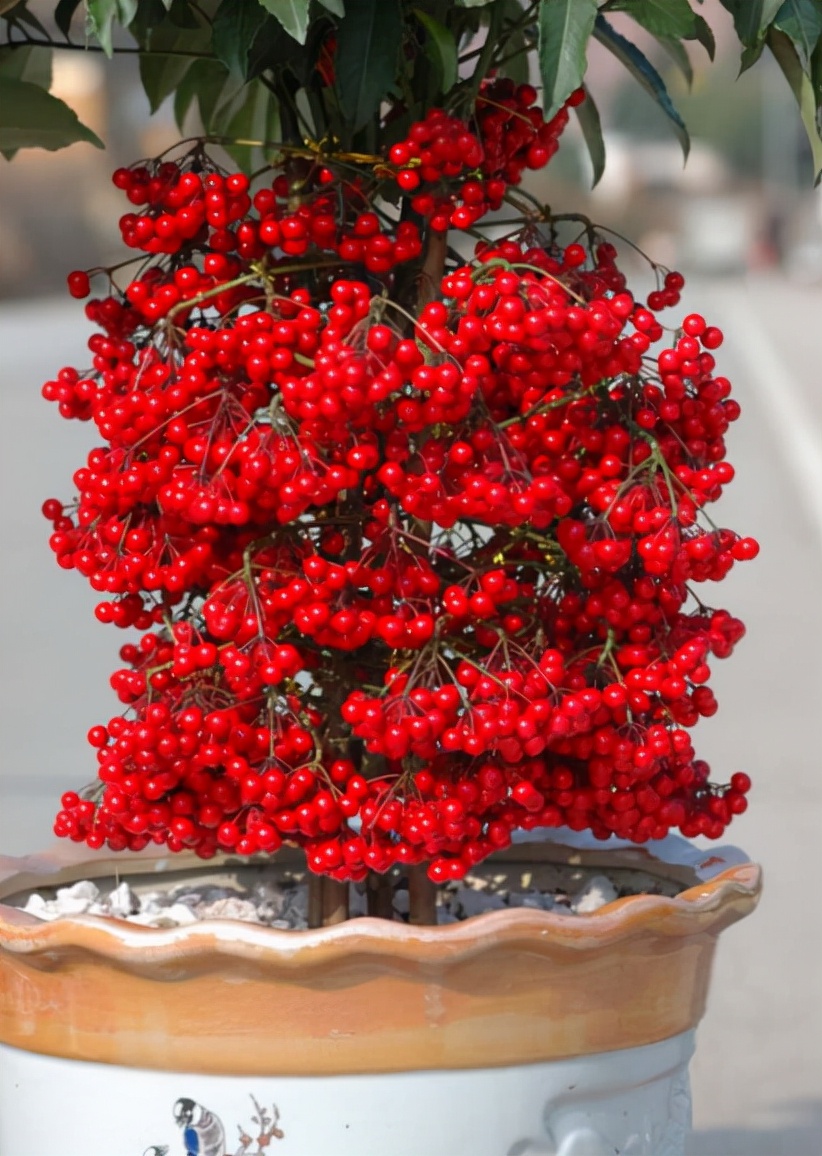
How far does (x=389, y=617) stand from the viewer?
83 centimetres

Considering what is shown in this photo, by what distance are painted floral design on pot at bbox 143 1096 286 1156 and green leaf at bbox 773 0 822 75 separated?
60 cm

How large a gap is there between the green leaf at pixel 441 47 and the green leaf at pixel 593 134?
25cm

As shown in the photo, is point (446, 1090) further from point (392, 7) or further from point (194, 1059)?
point (392, 7)

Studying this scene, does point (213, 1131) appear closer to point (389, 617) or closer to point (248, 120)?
point (389, 617)

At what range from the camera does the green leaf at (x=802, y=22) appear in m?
0.76

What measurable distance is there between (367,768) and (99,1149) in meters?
0.26

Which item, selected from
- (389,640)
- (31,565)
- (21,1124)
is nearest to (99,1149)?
(21,1124)

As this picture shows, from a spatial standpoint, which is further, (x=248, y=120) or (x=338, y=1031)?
(x=248, y=120)

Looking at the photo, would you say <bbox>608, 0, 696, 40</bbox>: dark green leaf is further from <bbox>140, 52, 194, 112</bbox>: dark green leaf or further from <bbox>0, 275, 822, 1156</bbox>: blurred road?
<bbox>0, 275, 822, 1156</bbox>: blurred road

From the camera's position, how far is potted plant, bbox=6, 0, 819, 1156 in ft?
2.64

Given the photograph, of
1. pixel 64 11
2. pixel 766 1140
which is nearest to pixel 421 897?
pixel 64 11

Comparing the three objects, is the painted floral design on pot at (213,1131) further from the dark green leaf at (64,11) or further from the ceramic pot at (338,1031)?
the dark green leaf at (64,11)

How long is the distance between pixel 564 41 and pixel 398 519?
0.90ft

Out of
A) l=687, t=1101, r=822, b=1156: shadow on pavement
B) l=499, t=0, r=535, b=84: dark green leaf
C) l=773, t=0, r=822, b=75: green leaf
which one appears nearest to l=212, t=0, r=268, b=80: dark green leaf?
l=499, t=0, r=535, b=84: dark green leaf
